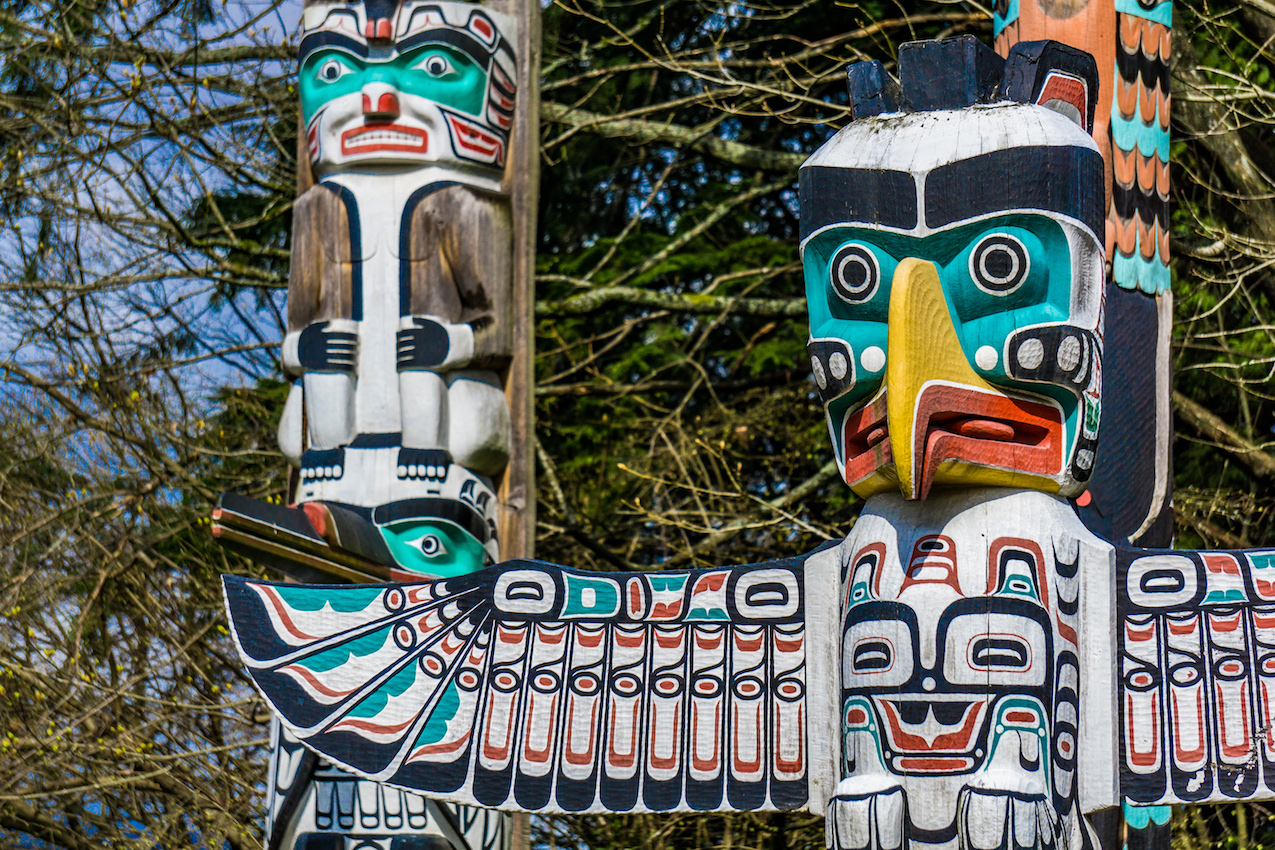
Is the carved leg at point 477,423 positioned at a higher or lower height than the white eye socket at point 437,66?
lower

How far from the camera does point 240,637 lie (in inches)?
116

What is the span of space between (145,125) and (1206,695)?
205 inches

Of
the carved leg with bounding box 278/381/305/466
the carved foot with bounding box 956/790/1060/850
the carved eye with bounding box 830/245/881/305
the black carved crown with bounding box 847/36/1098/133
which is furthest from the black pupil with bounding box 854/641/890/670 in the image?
the carved leg with bounding box 278/381/305/466

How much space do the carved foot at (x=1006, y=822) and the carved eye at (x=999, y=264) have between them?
85 cm

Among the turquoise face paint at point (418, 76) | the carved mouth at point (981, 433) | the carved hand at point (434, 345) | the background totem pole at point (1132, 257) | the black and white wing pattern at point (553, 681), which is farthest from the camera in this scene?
the turquoise face paint at point (418, 76)

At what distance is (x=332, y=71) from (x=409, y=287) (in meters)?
0.77

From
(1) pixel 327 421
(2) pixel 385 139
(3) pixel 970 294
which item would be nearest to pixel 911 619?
(3) pixel 970 294

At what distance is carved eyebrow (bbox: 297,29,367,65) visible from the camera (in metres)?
5.04

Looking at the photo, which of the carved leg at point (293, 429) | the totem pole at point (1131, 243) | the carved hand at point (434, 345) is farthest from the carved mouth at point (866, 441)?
the carved leg at point (293, 429)

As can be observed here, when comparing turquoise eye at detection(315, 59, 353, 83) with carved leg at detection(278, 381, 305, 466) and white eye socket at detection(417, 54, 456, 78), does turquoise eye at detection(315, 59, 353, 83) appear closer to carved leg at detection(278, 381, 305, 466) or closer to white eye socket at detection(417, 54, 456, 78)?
white eye socket at detection(417, 54, 456, 78)

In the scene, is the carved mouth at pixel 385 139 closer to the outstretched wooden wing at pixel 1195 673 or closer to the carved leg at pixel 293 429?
the carved leg at pixel 293 429

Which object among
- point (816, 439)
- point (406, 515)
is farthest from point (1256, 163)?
point (406, 515)

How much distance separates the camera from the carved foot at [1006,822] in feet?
8.53

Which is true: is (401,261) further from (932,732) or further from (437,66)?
(932,732)
